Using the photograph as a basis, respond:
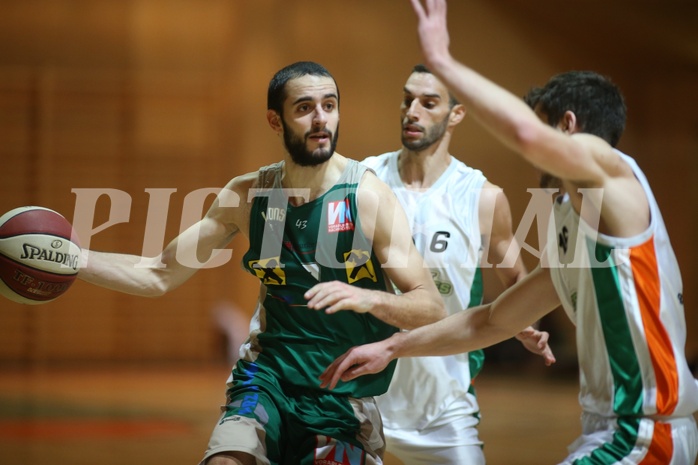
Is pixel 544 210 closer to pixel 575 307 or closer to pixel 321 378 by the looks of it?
pixel 575 307

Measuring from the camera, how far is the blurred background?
12977 mm

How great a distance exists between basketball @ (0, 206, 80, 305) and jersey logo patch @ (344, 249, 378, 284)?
127 centimetres

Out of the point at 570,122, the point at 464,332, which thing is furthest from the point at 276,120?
the point at 570,122

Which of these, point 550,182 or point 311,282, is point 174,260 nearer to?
point 311,282

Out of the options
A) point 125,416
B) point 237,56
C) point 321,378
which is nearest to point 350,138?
point 237,56

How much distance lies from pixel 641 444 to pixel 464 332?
34.1 inches

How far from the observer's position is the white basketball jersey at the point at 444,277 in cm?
491

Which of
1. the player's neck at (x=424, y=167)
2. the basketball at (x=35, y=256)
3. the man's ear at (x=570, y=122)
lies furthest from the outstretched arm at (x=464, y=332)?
the player's neck at (x=424, y=167)

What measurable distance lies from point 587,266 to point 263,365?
1.53 m

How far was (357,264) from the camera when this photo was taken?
3834mm

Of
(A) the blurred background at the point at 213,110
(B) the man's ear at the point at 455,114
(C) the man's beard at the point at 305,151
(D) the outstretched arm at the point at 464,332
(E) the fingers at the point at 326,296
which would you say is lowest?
(D) the outstretched arm at the point at 464,332

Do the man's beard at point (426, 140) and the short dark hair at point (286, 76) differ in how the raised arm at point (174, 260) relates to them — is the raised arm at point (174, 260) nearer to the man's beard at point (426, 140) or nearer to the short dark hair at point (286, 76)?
the short dark hair at point (286, 76)

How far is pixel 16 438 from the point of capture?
7480 mm

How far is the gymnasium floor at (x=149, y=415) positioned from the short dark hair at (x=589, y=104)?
4.19 metres
